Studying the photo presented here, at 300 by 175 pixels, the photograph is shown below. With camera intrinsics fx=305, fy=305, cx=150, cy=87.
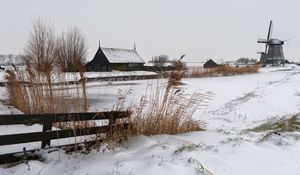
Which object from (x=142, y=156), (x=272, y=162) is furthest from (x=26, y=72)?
(x=272, y=162)

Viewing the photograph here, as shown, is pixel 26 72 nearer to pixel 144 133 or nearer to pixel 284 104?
pixel 144 133

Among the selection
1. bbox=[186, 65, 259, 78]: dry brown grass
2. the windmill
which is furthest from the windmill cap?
bbox=[186, 65, 259, 78]: dry brown grass

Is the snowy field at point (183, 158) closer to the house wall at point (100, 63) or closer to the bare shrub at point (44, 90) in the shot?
the bare shrub at point (44, 90)

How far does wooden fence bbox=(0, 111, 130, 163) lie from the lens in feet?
14.1

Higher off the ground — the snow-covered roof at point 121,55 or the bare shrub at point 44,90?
the snow-covered roof at point 121,55

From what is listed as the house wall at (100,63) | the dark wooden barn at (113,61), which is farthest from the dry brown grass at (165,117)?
the house wall at (100,63)

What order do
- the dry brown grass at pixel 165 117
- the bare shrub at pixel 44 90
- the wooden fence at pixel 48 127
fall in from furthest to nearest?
the bare shrub at pixel 44 90
the dry brown grass at pixel 165 117
the wooden fence at pixel 48 127

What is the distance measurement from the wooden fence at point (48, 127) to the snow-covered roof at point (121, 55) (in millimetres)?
41680

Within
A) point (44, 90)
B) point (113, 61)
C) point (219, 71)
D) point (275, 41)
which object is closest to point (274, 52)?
point (275, 41)

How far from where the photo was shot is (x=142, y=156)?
424cm

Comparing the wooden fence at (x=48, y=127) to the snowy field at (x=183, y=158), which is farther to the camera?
the wooden fence at (x=48, y=127)

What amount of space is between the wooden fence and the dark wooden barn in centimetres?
4033

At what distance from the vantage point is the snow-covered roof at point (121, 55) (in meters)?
47.2

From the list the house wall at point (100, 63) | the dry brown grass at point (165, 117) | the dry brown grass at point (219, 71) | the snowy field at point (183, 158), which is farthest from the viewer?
the house wall at point (100, 63)
